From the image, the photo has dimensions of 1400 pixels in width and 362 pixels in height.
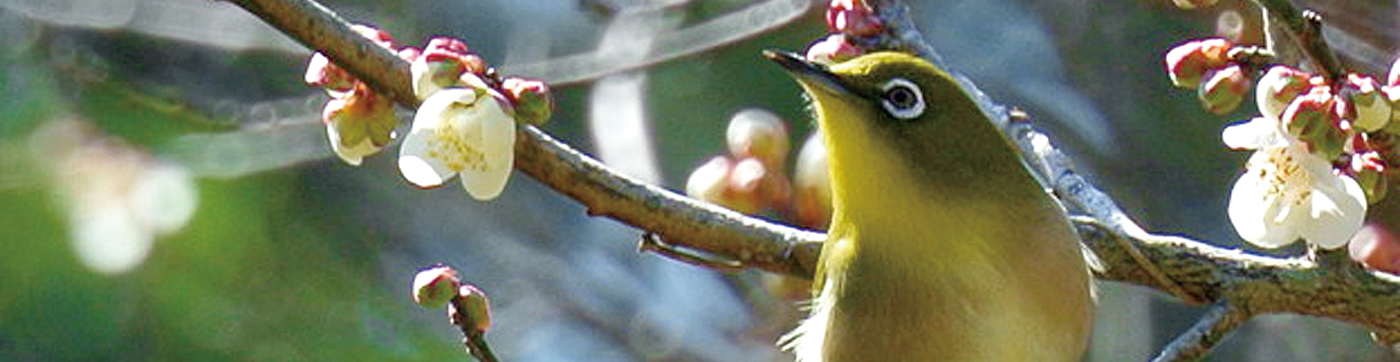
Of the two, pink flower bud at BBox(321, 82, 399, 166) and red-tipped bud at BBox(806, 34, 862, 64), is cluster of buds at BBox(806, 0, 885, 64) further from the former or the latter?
pink flower bud at BBox(321, 82, 399, 166)

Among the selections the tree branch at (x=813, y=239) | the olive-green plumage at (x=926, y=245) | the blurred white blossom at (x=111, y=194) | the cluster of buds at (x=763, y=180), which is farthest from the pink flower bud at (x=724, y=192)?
the blurred white blossom at (x=111, y=194)

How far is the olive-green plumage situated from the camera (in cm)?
307

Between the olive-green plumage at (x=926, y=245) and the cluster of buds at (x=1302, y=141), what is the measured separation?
0.43 metres

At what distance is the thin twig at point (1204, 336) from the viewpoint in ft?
8.84

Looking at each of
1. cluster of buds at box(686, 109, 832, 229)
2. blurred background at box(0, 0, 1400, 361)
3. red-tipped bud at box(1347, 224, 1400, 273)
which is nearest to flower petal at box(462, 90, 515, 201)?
cluster of buds at box(686, 109, 832, 229)

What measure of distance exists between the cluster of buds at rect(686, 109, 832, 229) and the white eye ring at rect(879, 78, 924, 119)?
0.51m

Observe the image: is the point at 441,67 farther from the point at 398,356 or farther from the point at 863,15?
the point at 398,356

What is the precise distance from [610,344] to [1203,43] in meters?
3.49

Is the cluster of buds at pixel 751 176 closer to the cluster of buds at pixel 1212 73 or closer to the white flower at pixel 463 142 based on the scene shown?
the white flower at pixel 463 142

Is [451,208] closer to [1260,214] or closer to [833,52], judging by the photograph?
[833,52]

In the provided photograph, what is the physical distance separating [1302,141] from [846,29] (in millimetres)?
837

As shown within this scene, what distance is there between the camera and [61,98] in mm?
5820

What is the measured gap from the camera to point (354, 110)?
2.48 metres

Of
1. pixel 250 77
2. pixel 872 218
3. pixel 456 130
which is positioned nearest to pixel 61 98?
pixel 250 77
